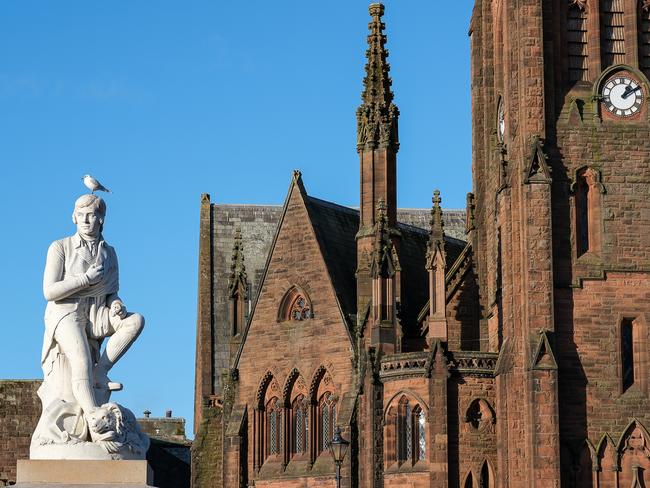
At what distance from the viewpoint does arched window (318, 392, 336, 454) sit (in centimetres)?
6444

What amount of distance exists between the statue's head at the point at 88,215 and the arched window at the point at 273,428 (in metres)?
46.8

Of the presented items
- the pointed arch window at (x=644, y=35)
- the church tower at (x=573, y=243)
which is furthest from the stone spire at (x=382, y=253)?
the pointed arch window at (x=644, y=35)

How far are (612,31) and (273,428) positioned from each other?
19.6 metres

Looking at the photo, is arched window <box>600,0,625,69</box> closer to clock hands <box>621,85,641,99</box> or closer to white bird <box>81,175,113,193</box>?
clock hands <box>621,85,641,99</box>

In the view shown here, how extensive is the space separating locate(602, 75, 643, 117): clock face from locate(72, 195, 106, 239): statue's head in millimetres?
41233

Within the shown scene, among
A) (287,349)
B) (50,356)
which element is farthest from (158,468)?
(50,356)

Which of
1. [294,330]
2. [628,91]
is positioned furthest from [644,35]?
[294,330]

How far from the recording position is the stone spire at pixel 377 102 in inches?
2498

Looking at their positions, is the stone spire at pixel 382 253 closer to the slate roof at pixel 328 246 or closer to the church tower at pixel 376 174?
the church tower at pixel 376 174

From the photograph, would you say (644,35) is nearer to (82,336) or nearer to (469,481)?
(469,481)

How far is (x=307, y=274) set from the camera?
65.5 metres

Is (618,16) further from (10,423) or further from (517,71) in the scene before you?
(10,423)

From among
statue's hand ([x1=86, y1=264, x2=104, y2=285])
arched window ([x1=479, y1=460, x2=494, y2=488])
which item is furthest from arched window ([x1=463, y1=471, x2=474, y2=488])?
statue's hand ([x1=86, y1=264, x2=104, y2=285])

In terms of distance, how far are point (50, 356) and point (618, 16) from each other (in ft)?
143
